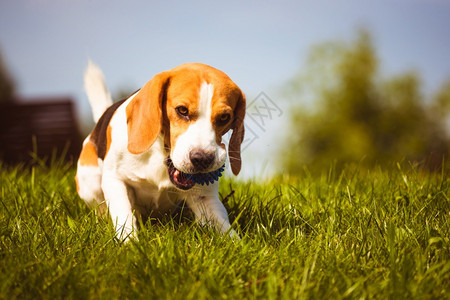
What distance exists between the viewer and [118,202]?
9.48 feet

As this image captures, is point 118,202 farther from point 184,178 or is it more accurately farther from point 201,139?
point 201,139

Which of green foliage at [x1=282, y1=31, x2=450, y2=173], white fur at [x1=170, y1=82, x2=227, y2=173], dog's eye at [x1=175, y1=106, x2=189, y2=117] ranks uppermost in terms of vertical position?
dog's eye at [x1=175, y1=106, x2=189, y2=117]

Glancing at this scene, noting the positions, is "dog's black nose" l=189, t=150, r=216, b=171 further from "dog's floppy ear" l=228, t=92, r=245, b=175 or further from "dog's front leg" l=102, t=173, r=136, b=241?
"dog's front leg" l=102, t=173, r=136, b=241

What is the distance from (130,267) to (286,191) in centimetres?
194

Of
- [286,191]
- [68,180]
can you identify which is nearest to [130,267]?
[286,191]

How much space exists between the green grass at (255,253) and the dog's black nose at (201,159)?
430 mm

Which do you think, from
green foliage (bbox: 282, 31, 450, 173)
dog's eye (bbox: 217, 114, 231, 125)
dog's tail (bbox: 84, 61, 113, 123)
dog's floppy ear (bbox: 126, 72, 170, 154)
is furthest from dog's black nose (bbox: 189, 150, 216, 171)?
green foliage (bbox: 282, 31, 450, 173)

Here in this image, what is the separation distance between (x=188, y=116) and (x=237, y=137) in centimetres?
47

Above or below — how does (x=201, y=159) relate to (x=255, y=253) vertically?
above

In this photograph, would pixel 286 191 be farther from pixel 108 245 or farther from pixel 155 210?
pixel 108 245

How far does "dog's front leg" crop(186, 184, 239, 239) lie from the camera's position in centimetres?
289

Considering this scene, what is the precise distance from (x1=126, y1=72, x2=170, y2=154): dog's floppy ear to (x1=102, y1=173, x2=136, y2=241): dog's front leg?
38cm

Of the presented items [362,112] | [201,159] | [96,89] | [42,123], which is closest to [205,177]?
[201,159]

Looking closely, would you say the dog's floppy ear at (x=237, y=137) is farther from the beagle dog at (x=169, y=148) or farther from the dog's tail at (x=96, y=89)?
the dog's tail at (x=96, y=89)
